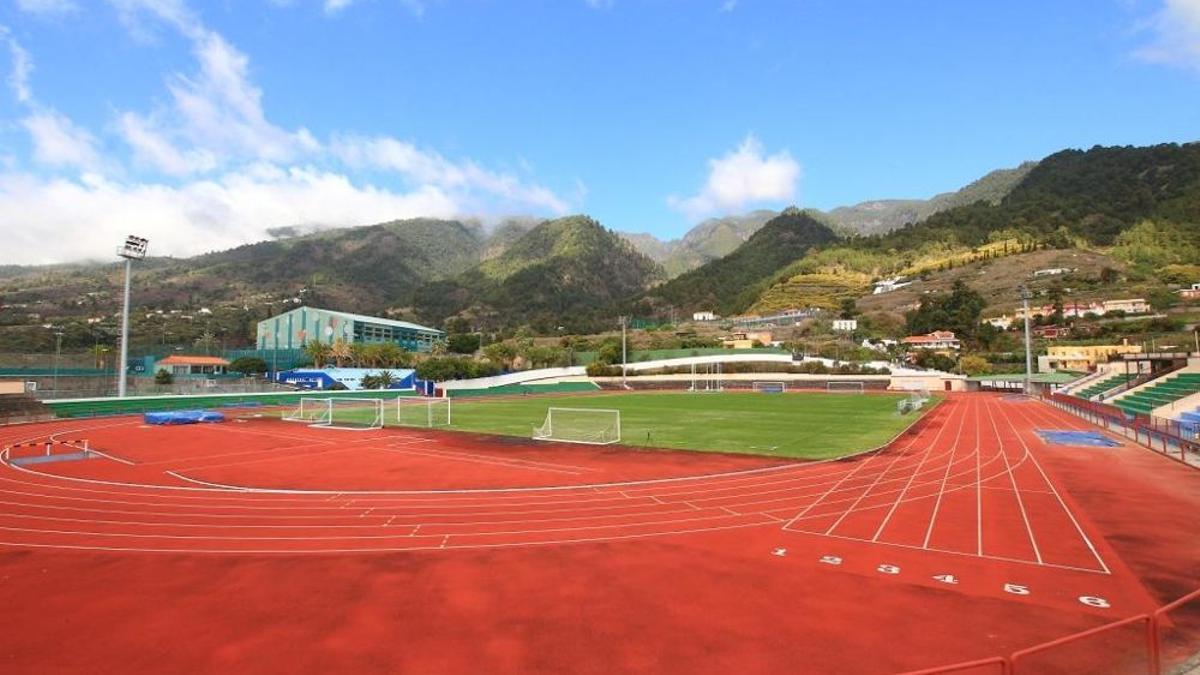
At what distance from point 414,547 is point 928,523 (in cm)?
1085

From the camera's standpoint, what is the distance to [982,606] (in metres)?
8.48

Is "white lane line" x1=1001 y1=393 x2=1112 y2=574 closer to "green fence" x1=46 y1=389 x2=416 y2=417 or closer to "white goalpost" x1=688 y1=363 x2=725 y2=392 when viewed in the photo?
"white goalpost" x1=688 y1=363 x2=725 y2=392

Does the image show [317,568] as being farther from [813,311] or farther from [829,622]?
[813,311]

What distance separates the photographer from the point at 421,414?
145 ft

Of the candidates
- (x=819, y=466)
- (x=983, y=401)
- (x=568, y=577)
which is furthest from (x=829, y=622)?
(x=983, y=401)

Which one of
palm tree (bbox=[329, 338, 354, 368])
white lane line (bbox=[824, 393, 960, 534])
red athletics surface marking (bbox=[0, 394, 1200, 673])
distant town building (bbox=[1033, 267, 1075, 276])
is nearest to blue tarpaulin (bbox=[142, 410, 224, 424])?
red athletics surface marking (bbox=[0, 394, 1200, 673])

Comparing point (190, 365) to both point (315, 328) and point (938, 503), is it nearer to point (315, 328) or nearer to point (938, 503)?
point (315, 328)

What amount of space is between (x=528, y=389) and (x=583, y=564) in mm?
64080

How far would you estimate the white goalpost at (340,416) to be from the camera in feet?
121

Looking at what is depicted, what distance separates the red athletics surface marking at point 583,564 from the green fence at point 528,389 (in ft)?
153

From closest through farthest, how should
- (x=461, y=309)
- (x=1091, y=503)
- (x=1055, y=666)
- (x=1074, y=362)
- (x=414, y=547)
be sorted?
(x=1055, y=666)
(x=414, y=547)
(x=1091, y=503)
(x=1074, y=362)
(x=461, y=309)

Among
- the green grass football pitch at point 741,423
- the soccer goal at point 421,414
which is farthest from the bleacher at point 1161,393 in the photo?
the soccer goal at point 421,414

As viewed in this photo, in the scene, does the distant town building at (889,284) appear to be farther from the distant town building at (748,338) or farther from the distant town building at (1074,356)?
the distant town building at (1074,356)

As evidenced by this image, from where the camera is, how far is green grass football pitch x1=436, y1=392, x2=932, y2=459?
25.9 meters
